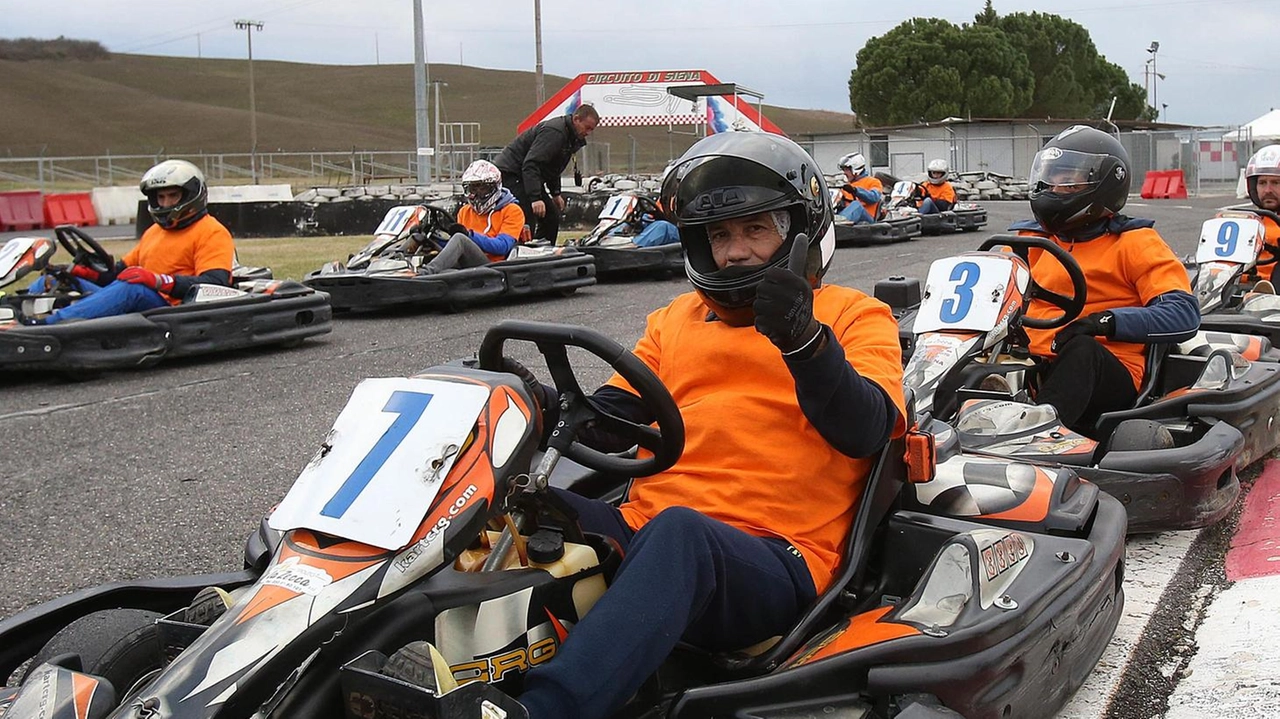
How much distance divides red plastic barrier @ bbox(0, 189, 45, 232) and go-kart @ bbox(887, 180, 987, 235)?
1292 cm

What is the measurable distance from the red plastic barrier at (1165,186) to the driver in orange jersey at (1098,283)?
76.3 ft

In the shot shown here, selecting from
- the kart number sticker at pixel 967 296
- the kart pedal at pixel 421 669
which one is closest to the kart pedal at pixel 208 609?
the kart pedal at pixel 421 669

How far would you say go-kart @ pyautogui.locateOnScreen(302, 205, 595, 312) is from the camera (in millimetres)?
9039

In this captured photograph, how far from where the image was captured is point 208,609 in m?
2.31

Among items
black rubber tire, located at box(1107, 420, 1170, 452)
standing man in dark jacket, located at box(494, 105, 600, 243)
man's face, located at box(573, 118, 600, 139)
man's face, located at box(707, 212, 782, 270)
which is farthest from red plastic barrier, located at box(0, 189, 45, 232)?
man's face, located at box(707, 212, 782, 270)

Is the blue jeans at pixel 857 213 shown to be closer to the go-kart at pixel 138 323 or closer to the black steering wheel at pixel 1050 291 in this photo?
the go-kart at pixel 138 323

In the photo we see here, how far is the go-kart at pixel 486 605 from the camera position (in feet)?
6.33

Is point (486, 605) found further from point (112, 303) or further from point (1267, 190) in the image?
point (1267, 190)

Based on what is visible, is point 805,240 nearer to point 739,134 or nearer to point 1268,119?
point 739,134

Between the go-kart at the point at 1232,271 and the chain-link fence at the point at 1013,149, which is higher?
the chain-link fence at the point at 1013,149

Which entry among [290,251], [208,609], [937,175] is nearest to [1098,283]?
[208,609]

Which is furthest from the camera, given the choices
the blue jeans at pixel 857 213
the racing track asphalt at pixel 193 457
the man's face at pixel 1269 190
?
the blue jeans at pixel 857 213

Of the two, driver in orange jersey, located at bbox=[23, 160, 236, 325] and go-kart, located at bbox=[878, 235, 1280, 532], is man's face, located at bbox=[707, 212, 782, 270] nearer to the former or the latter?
go-kart, located at bbox=[878, 235, 1280, 532]

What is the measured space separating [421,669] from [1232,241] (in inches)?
216
